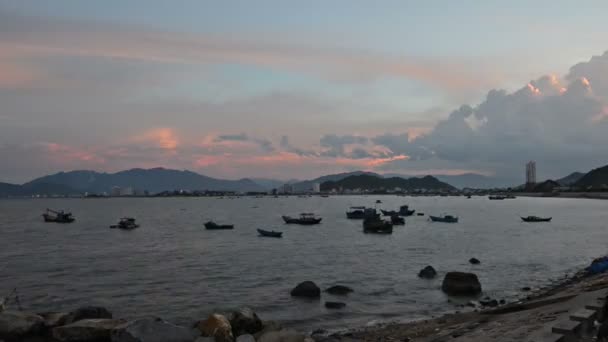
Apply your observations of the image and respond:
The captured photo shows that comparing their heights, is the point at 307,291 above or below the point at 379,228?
above

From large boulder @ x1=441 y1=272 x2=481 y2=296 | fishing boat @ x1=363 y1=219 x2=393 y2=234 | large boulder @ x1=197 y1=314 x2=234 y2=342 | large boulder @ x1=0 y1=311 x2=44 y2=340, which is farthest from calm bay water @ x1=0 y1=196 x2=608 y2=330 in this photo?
fishing boat @ x1=363 y1=219 x2=393 y2=234

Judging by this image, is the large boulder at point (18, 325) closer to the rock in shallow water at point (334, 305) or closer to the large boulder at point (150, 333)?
the large boulder at point (150, 333)

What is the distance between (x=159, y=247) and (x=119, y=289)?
26.9 meters

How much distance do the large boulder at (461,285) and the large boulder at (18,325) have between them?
72.5 ft

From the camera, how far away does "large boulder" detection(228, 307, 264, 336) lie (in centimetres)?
1630

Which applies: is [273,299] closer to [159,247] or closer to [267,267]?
[267,267]

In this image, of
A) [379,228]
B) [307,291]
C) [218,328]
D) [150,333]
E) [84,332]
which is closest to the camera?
[150,333]

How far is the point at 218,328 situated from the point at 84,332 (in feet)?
15.1

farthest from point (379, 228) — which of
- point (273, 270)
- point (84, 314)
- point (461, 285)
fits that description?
point (84, 314)

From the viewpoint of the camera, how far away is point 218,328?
1514 cm

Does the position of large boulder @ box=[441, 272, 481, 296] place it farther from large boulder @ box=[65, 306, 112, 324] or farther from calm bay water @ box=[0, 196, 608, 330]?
large boulder @ box=[65, 306, 112, 324]

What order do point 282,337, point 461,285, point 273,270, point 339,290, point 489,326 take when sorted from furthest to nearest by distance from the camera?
point 273,270 → point 461,285 → point 339,290 → point 489,326 → point 282,337

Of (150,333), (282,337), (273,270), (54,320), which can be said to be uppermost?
(150,333)

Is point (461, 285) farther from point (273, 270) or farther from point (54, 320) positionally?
point (54, 320)
